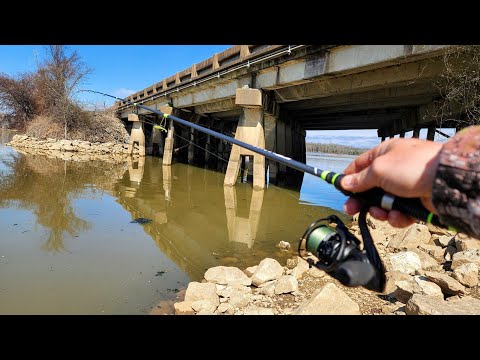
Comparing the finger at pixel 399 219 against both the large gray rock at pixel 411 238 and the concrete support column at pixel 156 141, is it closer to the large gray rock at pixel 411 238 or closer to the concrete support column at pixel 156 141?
the large gray rock at pixel 411 238

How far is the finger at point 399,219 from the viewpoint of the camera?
5.04 ft

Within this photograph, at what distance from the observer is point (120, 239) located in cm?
548

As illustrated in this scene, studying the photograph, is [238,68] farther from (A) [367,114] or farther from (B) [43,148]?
(B) [43,148]

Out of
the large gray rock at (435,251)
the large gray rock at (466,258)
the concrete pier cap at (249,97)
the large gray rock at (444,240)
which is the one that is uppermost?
the concrete pier cap at (249,97)

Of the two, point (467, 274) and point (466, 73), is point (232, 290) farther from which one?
point (466, 73)

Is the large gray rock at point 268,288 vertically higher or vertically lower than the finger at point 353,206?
lower

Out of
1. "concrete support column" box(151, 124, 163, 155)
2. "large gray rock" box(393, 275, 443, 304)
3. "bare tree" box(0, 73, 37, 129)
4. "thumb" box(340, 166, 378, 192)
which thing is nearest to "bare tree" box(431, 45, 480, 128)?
"large gray rock" box(393, 275, 443, 304)

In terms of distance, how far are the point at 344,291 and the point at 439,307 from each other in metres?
1.12

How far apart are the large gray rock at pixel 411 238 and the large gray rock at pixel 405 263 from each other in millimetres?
961

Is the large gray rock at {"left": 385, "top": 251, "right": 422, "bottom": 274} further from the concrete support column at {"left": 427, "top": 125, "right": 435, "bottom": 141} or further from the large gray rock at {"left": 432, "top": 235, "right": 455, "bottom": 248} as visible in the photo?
the concrete support column at {"left": 427, "top": 125, "right": 435, "bottom": 141}

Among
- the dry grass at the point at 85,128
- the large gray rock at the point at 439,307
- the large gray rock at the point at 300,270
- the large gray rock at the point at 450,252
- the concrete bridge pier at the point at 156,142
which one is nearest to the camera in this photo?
the large gray rock at the point at 439,307

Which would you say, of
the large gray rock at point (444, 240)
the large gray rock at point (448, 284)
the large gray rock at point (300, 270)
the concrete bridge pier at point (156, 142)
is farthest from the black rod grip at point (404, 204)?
the concrete bridge pier at point (156, 142)

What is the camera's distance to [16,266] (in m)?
4.09
